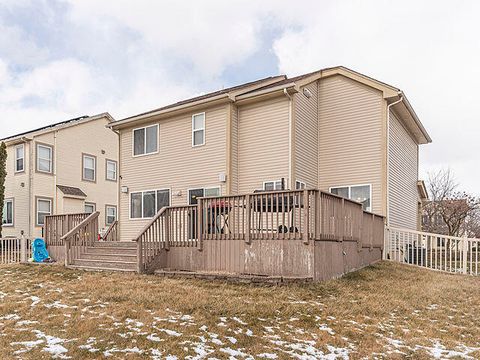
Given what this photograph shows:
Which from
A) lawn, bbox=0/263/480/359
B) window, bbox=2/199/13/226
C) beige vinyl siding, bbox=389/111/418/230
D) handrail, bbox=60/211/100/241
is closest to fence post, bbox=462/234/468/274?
beige vinyl siding, bbox=389/111/418/230

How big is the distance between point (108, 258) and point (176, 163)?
4893 millimetres

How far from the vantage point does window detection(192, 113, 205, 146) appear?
13391 mm

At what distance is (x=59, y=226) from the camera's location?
12383 mm

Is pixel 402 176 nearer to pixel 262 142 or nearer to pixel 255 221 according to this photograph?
pixel 262 142

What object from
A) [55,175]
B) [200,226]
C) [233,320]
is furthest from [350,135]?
[55,175]

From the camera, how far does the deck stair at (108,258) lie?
935cm

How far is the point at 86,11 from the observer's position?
13039 mm

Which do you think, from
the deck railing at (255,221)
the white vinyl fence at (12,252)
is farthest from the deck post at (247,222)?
the white vinyl fence at (12,252)

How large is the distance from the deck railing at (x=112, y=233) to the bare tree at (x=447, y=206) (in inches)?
726

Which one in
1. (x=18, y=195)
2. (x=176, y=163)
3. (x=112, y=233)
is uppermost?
(x=176, y=163)

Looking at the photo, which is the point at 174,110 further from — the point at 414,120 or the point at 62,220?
the point at 414,120

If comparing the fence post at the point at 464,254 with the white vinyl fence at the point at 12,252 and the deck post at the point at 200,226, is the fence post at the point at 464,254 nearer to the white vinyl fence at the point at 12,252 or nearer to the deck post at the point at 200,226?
the deck post at the point at 200,226

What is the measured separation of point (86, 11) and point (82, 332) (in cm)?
1152

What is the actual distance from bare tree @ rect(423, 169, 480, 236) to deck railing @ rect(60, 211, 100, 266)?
Result: 64.6 feet
